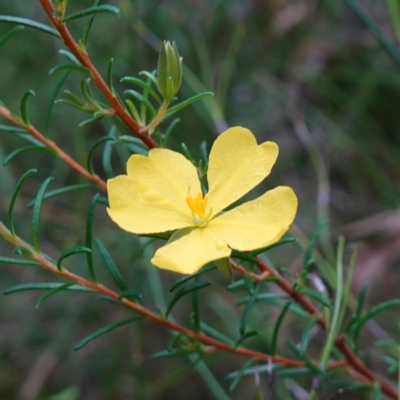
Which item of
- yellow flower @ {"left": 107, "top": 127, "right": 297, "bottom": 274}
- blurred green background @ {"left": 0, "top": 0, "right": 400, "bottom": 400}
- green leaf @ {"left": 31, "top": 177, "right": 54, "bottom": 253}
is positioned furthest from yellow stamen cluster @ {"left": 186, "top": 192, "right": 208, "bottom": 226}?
blurred green background @ {"left": 0, "top": 0, "right": 400, "bottom": 400}

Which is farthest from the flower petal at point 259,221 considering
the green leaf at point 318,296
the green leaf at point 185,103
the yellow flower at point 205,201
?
the green leaf at point 318,296

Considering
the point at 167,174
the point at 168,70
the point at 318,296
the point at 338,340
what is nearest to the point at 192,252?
Answer: the point at 167,174

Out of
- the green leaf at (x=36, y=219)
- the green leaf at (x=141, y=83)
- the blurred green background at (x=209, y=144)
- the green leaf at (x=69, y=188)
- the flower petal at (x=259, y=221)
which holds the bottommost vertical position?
the blurred green background at (x=209, y=144)

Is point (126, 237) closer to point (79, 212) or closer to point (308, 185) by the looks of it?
point (79, 212)

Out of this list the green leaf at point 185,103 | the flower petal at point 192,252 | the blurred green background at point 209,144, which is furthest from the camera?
the blurred green background at point 209,144

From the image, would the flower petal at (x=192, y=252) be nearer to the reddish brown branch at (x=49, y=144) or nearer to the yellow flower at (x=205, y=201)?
the yellow flower at (x=205, y=201)

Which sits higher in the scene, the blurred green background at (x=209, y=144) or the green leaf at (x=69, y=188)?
the green leaf at (x=69, y=188)

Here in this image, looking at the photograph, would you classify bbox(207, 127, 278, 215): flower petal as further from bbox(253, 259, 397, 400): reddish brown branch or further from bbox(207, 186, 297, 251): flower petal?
bbox(253, 259, 397, 400): reddish brown branch
